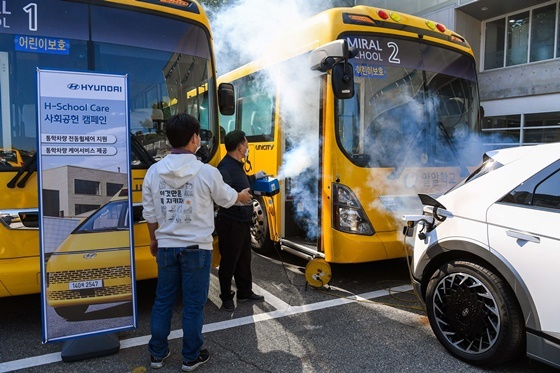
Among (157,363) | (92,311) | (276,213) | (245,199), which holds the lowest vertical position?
(157,363)

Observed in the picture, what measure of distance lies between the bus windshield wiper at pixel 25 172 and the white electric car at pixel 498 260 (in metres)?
Answer: 3.20

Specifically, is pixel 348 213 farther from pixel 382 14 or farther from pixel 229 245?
pixel 382 14

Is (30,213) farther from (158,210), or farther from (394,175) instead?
(394,175)

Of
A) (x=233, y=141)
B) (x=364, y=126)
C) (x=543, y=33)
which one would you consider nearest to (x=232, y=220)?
(x=233, y=141)

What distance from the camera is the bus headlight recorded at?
4.66m

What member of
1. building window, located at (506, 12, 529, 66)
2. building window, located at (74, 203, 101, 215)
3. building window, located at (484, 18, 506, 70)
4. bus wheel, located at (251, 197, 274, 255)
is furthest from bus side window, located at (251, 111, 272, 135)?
building window, located at (484, 18, 506, 70)

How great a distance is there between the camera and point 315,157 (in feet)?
17.1

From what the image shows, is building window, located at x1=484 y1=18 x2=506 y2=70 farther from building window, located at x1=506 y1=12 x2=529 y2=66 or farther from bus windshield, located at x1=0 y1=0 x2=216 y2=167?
bus windshield, located at x1=0 y1=0 x2=216 y2=167

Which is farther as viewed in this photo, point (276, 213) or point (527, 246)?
point (276, 213)

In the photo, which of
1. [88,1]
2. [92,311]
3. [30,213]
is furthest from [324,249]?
[88,1]

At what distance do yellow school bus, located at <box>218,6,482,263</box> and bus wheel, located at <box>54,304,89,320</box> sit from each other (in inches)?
99.5

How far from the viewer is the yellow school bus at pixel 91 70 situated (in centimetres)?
345

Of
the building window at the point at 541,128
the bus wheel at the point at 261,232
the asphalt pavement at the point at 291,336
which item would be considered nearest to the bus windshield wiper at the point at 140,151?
the asphalt pavement at the point at 291,336

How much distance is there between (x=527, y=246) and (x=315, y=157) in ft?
9.14
